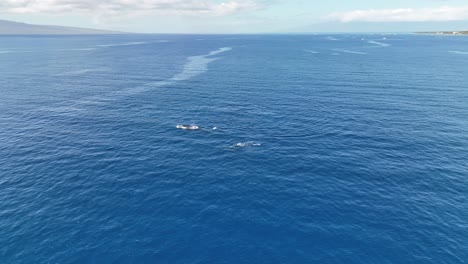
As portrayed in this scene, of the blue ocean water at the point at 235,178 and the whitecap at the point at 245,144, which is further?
the whitecap at the point at 245,144

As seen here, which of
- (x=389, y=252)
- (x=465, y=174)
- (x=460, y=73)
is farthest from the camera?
(x=460, y=73)

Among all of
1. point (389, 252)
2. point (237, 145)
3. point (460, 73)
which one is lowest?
point (389, 252)

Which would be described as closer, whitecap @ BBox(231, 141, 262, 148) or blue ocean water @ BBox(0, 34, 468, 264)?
blue ocean water @ BBox(0, 34, 468, 264)

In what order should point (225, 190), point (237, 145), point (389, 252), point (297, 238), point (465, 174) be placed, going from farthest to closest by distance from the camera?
point (237, 145) → point (465, 174) → point (225, 190) → point (297, 238) → point (389, 252)

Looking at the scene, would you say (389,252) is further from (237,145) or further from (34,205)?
(34,205)

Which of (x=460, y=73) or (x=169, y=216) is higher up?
(x=460, y=73)

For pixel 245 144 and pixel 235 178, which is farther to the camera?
pixel 245 144

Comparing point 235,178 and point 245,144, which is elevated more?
point 245,144

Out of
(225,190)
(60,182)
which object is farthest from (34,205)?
(225,190)
